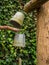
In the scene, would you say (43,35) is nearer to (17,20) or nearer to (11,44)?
(17,20)

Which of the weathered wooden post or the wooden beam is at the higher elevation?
the wooden beam

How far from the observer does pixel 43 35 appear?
76.9 inches

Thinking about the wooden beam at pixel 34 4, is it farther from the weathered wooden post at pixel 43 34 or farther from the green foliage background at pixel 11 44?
the green foliage background at pixel 11 44

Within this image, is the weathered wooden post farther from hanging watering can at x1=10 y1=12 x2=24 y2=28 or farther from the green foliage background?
the green foliage background

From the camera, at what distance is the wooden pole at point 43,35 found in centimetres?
191

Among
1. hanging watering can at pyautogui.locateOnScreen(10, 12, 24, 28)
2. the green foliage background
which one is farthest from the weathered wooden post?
the green foliage background

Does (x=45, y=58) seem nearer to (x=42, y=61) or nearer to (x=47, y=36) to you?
(x=42, y=61)

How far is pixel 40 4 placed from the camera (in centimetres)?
198

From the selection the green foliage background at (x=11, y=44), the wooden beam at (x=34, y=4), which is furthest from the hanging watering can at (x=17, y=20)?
the green foliage background at (x=11, y=44)

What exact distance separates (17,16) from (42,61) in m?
0.45

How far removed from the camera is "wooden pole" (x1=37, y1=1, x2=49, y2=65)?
6.26ft

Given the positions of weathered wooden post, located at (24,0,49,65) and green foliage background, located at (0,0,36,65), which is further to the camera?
green foliage background, located at (0,0,36,65)

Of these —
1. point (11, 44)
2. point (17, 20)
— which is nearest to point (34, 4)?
point (17, 20)

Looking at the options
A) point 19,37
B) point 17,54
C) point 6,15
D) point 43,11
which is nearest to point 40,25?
point 43,11
